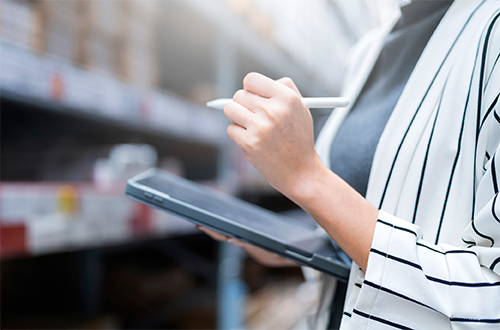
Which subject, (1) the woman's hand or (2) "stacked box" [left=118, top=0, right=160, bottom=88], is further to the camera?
(2) "stacked box" [left=118, top=0, right=160, bottom=88]

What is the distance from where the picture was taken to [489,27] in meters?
0.40

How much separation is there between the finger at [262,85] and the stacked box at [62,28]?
2.19ft

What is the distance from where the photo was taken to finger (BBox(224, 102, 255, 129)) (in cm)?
38

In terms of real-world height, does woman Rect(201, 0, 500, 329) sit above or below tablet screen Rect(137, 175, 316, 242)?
above

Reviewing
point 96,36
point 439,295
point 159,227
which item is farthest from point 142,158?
point 439,295

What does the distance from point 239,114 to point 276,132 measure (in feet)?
0.16

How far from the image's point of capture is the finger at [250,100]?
0.38 metres

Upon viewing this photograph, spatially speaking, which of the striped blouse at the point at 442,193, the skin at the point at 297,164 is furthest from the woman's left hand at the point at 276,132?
the striped blouse at the point at 442,193

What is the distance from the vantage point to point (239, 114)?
38cm

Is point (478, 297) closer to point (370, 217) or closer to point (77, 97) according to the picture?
point (370, 217)

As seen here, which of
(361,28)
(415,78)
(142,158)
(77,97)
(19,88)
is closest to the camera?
(415,78)

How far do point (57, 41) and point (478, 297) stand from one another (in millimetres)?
971

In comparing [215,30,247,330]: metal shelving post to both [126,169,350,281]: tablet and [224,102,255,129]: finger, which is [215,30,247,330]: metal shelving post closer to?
[126,169,350,281]: tablet

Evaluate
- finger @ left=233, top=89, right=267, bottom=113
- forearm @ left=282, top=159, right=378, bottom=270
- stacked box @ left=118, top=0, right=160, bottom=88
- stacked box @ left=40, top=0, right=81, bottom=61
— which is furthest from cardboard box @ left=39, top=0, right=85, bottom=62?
forearm @ left=282, top=159, right=378, bottom=270
